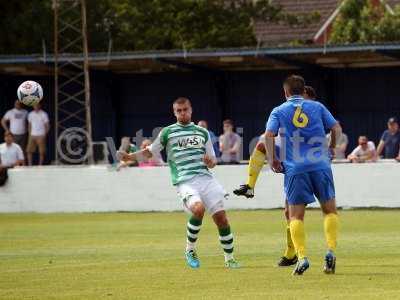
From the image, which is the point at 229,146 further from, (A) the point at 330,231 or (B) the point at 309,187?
(A) the point at 330,231

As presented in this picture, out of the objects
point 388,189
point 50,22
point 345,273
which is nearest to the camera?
point 345,273

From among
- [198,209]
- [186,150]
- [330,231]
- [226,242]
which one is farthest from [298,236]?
[186,150]

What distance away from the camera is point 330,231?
13164mm

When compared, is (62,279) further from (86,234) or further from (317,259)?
(86,234)

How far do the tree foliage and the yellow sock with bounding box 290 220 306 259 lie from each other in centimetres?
3078

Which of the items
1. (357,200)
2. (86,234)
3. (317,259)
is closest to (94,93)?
(357,200)

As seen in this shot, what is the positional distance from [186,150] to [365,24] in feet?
103

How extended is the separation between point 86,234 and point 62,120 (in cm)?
1871

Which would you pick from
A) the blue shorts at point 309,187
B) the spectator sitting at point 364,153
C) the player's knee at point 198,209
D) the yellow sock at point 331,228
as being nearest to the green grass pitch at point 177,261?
the yellow sock at point 331,228

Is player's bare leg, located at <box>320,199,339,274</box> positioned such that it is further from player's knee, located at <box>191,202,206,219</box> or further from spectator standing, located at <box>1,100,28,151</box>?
spectator standing, located at <box>1,100,28,151</box>

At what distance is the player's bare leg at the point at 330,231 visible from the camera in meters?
12.9

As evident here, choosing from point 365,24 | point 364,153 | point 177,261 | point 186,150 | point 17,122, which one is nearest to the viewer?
point 186,150

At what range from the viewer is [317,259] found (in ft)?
49.1

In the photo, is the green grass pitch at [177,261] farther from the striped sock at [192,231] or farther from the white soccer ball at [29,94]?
the white soccer ball at [29,94]
